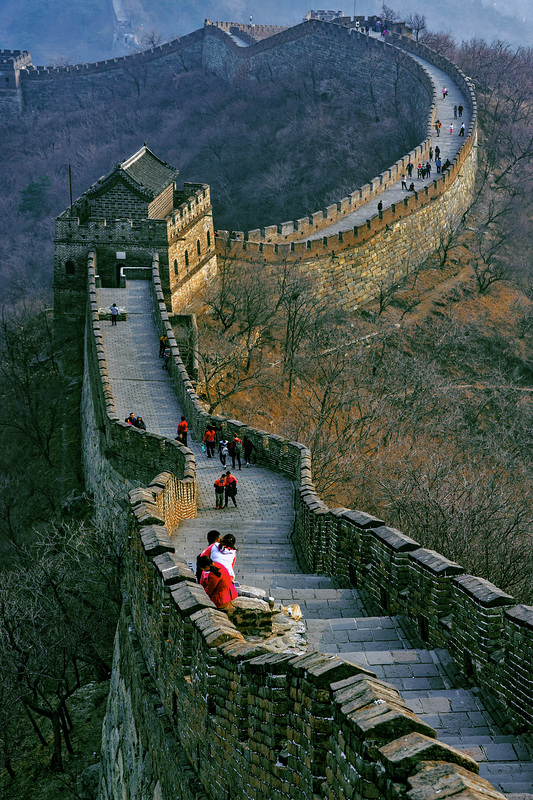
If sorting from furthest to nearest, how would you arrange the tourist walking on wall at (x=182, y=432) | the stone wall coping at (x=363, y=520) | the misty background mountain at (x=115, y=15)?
1. the misty background mountain at (x=115, y=15)
2. the tourist walking on wall at (x=182, y=432)
3. the stone wall coping at (x=363, y=520)

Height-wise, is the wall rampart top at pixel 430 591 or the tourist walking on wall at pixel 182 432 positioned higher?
the tourist walking on wall at pixel 182 432

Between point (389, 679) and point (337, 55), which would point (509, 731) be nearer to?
point (389, 679)

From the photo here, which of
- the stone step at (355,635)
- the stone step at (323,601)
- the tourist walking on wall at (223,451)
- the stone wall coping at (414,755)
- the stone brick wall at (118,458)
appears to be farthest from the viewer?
the tourist walking on wall at (223,451)

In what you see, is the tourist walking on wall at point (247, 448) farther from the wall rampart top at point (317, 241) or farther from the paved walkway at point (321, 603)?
the wall rampart top at point (317, 241)

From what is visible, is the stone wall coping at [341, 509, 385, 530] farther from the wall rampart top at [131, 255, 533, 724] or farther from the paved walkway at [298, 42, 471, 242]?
the paved walkway at [298, 42, 471, 242]

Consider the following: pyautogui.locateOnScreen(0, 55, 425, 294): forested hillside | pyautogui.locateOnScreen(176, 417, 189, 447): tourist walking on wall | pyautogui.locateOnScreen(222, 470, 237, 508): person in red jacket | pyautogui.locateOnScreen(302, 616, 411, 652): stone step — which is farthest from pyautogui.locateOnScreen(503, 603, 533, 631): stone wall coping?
pyautogui.locateOnScreen(0, 55, 425, 294): forested hillside

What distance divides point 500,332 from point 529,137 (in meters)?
18.7

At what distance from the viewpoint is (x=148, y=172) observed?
127 feet

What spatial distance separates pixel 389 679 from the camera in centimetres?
846

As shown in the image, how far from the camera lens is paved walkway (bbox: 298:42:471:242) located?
43.3 meters

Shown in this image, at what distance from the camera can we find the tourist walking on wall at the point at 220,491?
17.9 meters

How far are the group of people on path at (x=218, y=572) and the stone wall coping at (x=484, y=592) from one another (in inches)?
82.9

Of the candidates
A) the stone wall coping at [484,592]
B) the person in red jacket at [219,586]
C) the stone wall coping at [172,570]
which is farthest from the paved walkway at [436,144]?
the stone wall coping at [484,592]

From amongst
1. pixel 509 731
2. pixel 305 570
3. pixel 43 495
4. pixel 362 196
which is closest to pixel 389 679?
pixel 509 731
